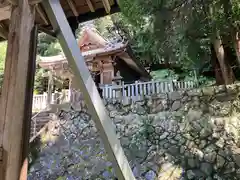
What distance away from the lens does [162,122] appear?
702 centimetres

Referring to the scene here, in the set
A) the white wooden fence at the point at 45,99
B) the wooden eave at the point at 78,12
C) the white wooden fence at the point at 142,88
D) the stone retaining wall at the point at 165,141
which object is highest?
the wooden eave at the point at 78,12

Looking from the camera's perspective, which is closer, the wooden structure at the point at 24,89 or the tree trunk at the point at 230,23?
the wooden structure at the point at 24,89

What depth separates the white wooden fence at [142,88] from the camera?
7.86 m

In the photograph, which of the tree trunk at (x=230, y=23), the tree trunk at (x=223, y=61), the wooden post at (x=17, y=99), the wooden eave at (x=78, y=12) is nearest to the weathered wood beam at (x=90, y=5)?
the wooden eave at (x=78, y=12)

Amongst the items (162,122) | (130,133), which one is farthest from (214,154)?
(130,133)

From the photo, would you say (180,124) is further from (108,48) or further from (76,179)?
(108,48)

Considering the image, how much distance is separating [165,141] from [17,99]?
19.2 ft

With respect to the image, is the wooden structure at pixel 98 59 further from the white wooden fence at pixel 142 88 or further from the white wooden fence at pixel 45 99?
the white wooden fence at pixel 142 88

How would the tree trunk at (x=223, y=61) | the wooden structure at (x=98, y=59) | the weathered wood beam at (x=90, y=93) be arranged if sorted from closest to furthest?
1. the weathered wood beam at (x=90, y=93)
2. the tree trunk at (x=223, y=61)
3. the wooden structure at (x=98, y=59)

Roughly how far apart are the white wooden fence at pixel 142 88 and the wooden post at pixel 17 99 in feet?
21.7

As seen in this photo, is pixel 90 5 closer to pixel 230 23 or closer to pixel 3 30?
pixel 3 30

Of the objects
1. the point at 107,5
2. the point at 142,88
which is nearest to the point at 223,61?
the point at 142,88

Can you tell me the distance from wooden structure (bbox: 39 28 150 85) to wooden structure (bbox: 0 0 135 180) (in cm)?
809

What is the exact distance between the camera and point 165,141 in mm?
6715
